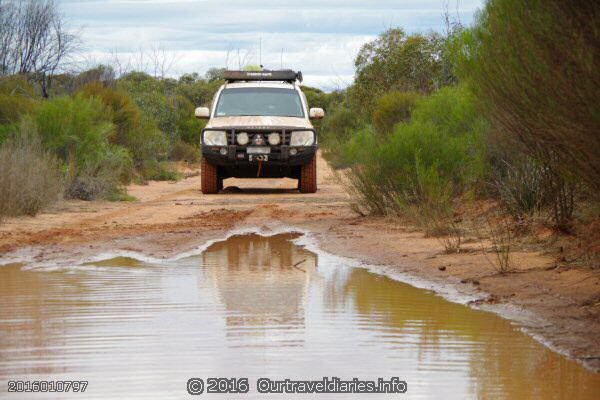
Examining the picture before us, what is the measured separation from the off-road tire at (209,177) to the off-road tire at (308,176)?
5.32 ft

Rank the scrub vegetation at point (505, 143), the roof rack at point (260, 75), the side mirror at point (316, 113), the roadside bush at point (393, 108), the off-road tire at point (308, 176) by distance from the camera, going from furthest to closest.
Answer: the roadside bush at point (393, 108), the roof rack at point (260, 75), the off-road tire at point (308, 176), the side mirror at point (316, 113), the scrub vegetation at point (505, 143)

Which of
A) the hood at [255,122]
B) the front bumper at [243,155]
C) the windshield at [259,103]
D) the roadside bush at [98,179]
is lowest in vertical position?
the roadside bush at [98,179]

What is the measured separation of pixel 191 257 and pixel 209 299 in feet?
9.29

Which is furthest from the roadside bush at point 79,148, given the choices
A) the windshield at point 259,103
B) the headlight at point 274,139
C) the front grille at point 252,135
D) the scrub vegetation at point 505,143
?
the scrub vegetation at point 505,143

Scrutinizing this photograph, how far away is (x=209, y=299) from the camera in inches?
336

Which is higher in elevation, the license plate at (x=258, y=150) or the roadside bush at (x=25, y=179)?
the license plate at (x=258, y=150)

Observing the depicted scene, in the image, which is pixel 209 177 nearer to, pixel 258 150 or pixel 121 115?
pixel 258 150

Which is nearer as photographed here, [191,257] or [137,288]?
[137,288]

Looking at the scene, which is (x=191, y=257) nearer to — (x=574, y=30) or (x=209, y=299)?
(x=209, y=299)

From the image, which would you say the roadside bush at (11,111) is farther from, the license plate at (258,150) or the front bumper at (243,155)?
the license plate at (258,150)

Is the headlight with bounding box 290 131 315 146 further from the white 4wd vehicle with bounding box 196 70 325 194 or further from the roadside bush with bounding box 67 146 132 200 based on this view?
the roadside bush with bounding box 67 146 132 200

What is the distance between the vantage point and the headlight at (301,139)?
793 inches

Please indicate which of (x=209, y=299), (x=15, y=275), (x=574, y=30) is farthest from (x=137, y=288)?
(x=574, y=30)

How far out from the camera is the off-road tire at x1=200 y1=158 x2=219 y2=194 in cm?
2075
